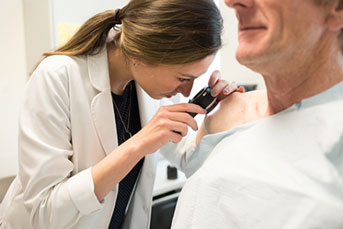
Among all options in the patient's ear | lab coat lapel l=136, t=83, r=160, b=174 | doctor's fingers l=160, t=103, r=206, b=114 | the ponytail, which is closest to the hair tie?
the ponytail

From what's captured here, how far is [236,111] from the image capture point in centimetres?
93

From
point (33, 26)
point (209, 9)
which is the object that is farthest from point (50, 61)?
point (33, 26)

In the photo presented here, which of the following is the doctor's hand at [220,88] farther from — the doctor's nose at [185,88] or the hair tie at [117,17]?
the hair tie at [117,17]

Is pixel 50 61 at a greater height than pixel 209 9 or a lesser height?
lesser

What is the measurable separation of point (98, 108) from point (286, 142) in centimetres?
61

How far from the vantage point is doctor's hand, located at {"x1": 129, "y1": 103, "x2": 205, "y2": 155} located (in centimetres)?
91

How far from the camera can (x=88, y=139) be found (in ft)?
3.35

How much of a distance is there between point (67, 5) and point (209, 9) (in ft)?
3.59

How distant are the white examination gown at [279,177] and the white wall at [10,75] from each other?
1.47 m

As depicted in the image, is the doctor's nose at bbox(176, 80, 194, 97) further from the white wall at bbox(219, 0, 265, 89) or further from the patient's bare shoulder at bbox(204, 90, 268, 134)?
the white wall at bbox(219, 0, 265, 89)

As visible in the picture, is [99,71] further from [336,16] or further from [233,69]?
[233,69]

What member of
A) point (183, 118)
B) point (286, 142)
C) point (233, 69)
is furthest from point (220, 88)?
point (233, 69)

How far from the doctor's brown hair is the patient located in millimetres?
253

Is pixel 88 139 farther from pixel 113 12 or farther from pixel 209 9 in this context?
pixel 209 9
